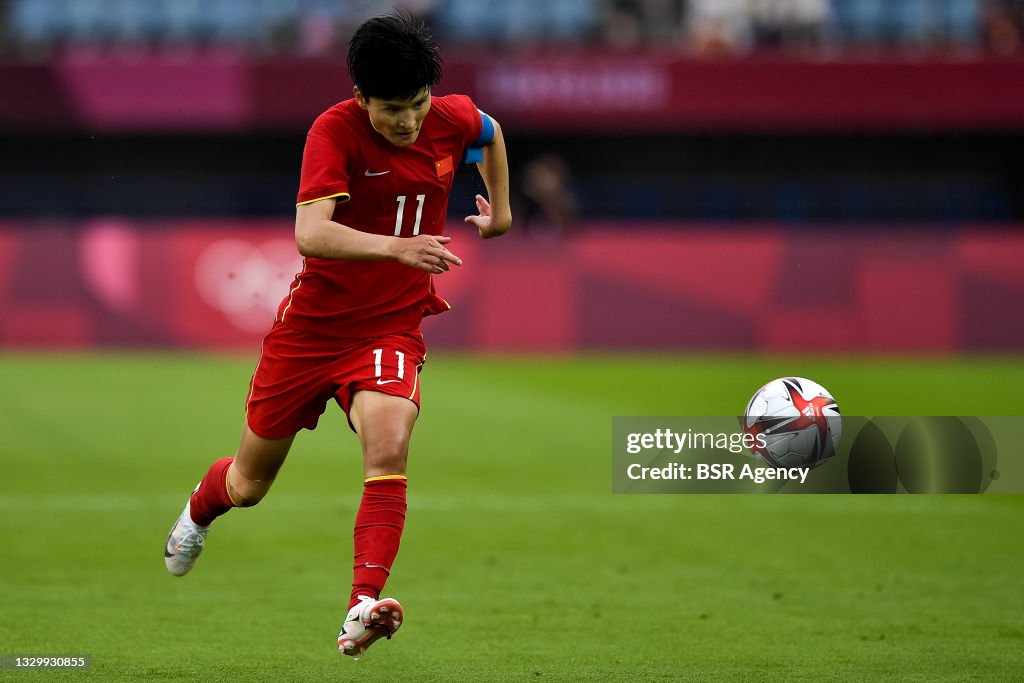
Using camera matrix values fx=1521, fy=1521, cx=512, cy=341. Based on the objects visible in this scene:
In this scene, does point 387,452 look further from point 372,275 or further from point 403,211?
point 403,211

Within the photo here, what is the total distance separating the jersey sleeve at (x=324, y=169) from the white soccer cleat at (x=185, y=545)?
173 cm

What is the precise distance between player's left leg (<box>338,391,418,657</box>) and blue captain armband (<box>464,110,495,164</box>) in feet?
3.39

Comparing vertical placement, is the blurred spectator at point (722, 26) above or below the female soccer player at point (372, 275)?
above

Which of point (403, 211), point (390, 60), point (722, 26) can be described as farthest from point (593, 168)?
point (390, 60)

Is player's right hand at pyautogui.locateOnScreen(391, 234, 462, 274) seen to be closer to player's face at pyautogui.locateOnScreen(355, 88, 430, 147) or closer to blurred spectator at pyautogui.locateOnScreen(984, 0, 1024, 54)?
player's face at pyautogui.locateOnScreen(355, 88, 430, 147)

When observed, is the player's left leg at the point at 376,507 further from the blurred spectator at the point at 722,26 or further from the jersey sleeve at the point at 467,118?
the blurred spectator at the point at 722,26

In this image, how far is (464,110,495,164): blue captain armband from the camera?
571 cm

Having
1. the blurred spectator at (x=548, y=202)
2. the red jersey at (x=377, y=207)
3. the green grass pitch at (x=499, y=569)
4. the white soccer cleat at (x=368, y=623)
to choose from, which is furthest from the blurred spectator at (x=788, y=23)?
the white soccer cleat at (x=368, y=623)

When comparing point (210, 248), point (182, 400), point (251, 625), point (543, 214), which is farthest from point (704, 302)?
point (251, 625)

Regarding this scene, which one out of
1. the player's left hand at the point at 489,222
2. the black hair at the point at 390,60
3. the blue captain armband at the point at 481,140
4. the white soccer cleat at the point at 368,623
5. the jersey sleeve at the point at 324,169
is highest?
the black hair at the point at 390,60

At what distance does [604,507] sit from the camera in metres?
9.20

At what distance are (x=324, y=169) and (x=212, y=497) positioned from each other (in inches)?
63.6

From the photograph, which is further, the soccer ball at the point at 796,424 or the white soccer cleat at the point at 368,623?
the soccer ball at the point at 796,424

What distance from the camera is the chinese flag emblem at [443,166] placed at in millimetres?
5428
